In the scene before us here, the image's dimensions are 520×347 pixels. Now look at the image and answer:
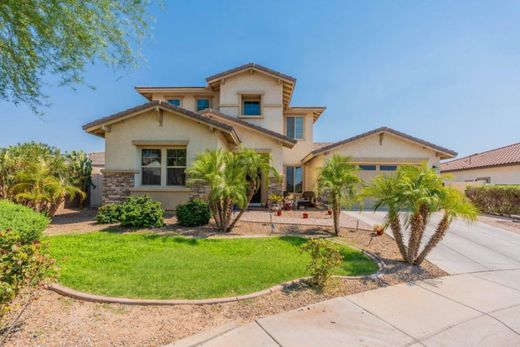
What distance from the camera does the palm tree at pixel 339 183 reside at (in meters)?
9.57

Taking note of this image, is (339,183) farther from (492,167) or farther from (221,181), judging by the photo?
(492,167)

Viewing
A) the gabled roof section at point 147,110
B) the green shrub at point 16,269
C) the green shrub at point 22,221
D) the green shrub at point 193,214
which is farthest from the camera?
the gabled roof section at point 147,110

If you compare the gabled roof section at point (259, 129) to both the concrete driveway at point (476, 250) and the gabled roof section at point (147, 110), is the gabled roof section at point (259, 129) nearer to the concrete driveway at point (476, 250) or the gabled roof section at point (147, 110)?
the gabled roof section at point (147, 110)

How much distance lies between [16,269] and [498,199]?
21.6 m

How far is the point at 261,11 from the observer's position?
447 inches

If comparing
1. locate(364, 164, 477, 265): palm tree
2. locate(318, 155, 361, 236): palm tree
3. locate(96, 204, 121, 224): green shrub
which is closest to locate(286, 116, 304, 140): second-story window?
locate(318, 155, 361, 236): palm tree

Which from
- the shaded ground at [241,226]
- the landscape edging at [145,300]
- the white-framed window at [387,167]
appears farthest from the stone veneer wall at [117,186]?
the white-framed window at [387,167]

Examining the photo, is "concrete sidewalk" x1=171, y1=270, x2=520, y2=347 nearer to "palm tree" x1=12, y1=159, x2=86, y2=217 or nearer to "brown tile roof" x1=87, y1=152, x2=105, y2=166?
"palm tree" x1=12, y1=159, x2=86, y2=217

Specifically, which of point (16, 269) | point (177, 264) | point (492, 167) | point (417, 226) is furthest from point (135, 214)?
point (492, 167)

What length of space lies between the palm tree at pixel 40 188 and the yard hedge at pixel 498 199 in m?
22.6

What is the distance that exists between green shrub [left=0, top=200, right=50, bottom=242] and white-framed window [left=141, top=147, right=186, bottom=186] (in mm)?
6782

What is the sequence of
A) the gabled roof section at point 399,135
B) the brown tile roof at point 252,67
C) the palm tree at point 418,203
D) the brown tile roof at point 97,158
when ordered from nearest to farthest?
1. the palm tree at point 418,203
2. the gabled roof section at point 399,135
3. the brown tile roof at point 252,67
4. the brown tile roof at point 97,158

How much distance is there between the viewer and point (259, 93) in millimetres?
19500

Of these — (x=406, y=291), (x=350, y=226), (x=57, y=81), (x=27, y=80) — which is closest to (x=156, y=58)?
(x=57, y=81)
